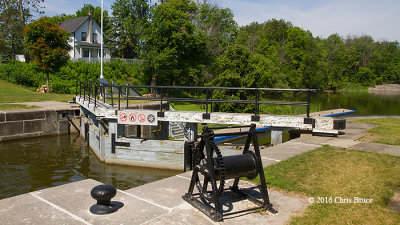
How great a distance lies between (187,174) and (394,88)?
100848mm

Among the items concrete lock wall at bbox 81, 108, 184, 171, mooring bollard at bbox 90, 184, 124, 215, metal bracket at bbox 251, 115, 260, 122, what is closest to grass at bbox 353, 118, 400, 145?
metal bracket at bbox 251, 115, 260, 122

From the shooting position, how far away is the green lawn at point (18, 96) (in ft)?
69.6

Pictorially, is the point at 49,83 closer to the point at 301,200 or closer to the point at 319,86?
the point at 301,200

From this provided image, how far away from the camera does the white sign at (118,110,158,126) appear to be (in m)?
12.2

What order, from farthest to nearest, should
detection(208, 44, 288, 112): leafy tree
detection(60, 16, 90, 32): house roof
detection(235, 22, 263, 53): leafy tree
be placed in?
detection(235, 22, 263, 53): leafy tree < detection(60, 16, 90, 32): house roof < detection(208, 44, 288, 112): leafy tree

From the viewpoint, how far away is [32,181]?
11.1 meters

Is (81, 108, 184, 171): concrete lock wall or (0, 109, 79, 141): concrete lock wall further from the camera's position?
(0, 109, 79, 141): concrete lock wall

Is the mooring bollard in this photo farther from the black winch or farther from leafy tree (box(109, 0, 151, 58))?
leafy tree (box(109, 0, 151, 58))

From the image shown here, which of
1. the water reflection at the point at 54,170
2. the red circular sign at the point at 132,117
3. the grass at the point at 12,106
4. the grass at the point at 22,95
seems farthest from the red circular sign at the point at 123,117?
the grass at the point at 22,95

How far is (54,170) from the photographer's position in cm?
1237

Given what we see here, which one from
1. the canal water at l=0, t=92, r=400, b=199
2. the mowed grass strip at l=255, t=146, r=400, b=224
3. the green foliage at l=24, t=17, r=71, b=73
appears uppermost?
the green foliage at l=24, t=17, r=71, b=73

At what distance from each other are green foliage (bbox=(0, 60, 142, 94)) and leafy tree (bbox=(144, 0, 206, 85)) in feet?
12.5

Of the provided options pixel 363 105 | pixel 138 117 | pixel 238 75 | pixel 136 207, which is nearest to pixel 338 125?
pixel 138 117

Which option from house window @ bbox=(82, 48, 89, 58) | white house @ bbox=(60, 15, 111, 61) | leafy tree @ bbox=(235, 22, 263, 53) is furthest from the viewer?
leafy tree @ bbox=(235, 22, 263, 53)
